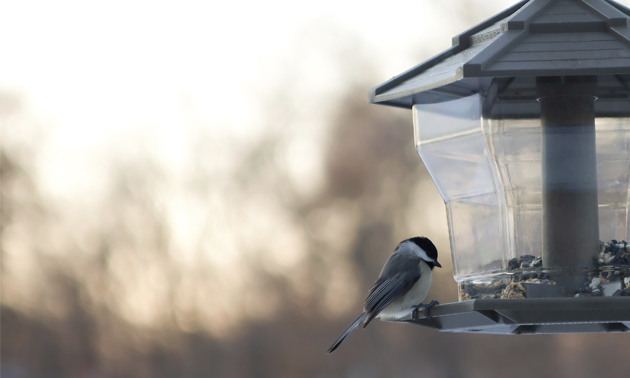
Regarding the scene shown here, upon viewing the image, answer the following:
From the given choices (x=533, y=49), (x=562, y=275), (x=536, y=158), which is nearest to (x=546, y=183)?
(x=536, y=158)

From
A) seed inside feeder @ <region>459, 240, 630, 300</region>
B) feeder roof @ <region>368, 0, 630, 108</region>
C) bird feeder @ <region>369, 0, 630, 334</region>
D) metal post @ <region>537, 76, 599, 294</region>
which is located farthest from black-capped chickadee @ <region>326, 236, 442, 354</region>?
feeder roof @ <region>368, 0, 630, 108</region>

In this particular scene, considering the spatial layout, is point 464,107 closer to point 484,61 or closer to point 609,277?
point 484,61

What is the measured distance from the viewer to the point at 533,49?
2064 mm

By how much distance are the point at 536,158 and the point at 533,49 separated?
0.47 m

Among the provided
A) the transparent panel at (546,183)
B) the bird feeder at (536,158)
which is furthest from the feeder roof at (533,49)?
the transparent panel at (546,183)

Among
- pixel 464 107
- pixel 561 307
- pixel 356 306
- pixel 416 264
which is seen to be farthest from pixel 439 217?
pixel 561 307

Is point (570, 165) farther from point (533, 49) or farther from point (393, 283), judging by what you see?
point (393, 283)

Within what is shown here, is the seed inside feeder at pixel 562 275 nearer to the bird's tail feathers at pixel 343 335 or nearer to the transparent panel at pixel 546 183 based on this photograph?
the transparent panel at pixel 546 183

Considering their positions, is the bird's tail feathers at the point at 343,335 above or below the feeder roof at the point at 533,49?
below

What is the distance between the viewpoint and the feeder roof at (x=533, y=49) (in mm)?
1974

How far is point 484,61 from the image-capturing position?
6.47 feet

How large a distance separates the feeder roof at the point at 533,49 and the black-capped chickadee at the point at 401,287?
880mm

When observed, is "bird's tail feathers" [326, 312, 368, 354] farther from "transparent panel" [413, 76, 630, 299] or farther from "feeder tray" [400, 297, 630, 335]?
"feeder tray" [400, 297, 630, 335]

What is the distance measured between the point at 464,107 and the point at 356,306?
458cm
